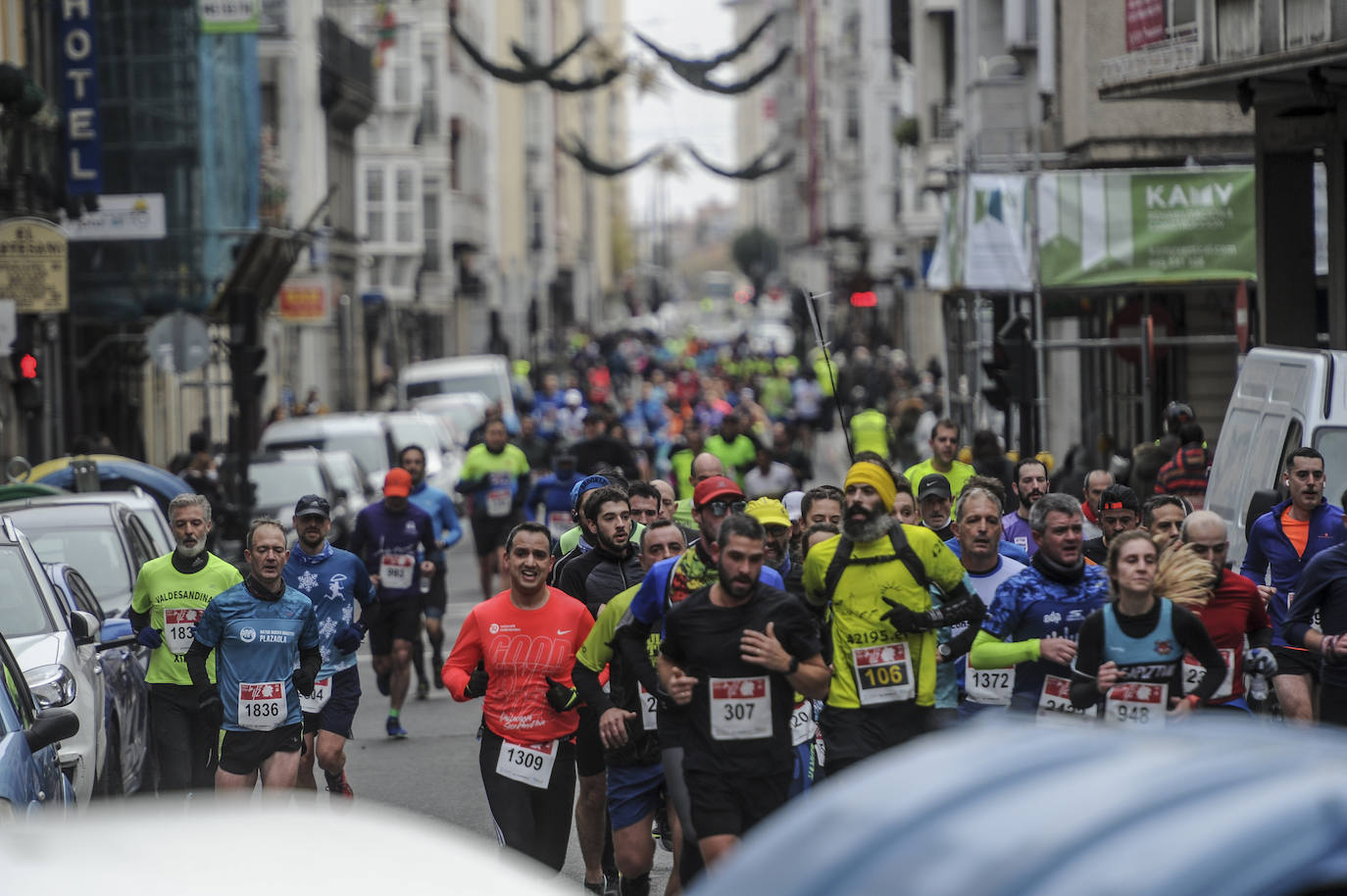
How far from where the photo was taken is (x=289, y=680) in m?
9.74

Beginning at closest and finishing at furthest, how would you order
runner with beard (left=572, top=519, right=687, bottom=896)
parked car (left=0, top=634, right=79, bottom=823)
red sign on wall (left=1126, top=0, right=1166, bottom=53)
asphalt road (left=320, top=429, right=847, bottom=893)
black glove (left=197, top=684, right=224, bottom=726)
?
1. parked car (left=0, top=634, right=79, bottom=823)
2. runner with beard (left=572, top=519, right=687, bottom=896)
3. black glove (left=197, top=684, right=224, bottom=726)
4. asphalt road (left=320, top=429, right=847, bottom=893)
5. red sign on wall (left=1126, top=0, right=1166, bottom=53)

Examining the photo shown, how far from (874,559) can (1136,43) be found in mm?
13814

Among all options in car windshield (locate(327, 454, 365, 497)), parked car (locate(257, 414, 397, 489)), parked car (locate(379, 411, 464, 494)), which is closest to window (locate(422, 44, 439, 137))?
parked car (locate(379, 411, 464, 494))

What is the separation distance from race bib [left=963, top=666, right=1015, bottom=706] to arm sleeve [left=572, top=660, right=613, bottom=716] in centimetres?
160

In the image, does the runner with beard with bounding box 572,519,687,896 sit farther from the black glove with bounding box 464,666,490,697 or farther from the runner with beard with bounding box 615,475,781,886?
the black glove with bounding box 464,666,490,697

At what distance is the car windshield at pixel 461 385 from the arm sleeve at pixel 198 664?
30629 mm

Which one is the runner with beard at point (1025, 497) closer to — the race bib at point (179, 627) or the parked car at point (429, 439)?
the race bib at point (179, 627)

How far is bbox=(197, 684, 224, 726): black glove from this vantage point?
1001 centimetres

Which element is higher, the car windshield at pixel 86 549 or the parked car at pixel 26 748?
the car windshield at pixel 86 549

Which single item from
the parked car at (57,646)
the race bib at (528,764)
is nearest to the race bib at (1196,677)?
the race bib at (528,764)

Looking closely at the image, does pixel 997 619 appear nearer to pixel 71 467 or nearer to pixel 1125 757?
pixel 1125 757

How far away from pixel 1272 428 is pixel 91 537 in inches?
257

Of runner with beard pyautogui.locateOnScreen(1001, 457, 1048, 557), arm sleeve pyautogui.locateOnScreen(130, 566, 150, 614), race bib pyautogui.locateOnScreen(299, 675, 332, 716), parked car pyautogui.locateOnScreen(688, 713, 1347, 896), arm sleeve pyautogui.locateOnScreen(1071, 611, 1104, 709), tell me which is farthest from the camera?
runner with beard pyautogui.locateOnScreen(1001, 457, 1048, 557)

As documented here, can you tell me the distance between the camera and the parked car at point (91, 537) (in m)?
12.7
